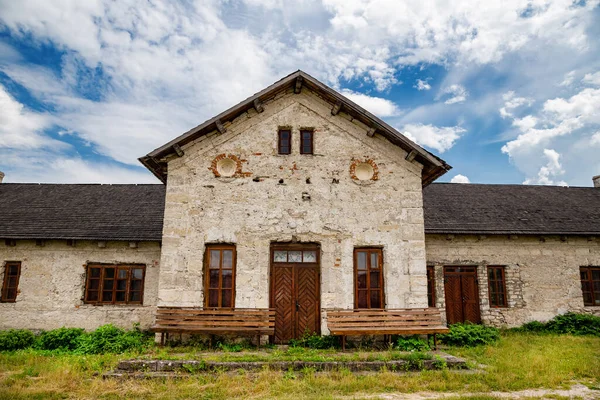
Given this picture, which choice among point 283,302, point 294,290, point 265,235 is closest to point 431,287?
point 294,290

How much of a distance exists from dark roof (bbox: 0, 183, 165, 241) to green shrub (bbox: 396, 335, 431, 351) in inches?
311

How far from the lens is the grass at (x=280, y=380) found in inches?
273

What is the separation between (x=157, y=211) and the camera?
14.8 meters

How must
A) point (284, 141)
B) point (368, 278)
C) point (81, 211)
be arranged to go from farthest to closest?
point (81, 211) → point (284, 141) → point (368, 278)

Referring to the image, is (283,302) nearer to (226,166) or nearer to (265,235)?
(265,235)

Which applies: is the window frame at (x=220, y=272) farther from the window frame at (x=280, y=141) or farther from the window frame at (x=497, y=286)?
the window frame at (x=497, y=286)

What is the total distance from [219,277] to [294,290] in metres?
1.99

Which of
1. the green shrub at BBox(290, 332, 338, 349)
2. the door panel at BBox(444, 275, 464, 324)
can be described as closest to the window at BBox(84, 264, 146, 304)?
the green shrub at BBox(290, 332, 338, 349)

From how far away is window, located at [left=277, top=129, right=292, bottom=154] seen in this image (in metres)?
11.2

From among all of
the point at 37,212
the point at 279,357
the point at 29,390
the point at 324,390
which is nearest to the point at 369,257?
the point at 279,357

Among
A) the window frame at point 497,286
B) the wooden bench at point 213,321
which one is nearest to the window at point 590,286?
the window frame at point 497,286

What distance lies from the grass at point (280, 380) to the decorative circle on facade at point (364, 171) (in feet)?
14.8

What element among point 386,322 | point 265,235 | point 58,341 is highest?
point 265,235

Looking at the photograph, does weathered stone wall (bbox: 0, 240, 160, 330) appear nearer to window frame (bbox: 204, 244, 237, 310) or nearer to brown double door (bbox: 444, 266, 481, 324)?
window frame (bbox: 204, 244, 237, 310)
